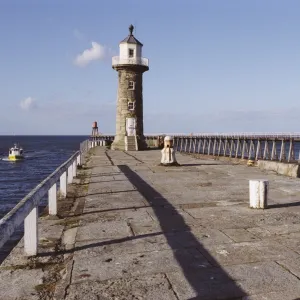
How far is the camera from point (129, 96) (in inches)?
1368

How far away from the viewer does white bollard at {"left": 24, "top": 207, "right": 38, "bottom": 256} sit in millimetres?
4492

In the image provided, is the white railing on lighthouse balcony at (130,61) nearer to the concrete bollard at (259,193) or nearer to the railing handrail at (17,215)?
the concrete bollard at (259,193)

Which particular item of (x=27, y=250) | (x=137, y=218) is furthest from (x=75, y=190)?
(x=27, y=250)

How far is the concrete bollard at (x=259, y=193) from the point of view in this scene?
23.5 feet

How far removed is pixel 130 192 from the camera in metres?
9.30

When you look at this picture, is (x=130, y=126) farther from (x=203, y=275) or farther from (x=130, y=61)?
(x=203, y=275)

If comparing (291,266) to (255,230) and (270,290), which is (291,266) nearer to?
(270,290)

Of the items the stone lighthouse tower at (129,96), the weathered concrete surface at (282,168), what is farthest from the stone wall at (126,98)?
the weathered concrete surface at (282,168)

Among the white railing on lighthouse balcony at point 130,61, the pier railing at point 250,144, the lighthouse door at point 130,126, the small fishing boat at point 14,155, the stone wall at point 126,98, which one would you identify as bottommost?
the small fishing boat at point 14,155

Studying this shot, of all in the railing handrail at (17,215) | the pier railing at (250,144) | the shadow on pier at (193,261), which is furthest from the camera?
the pier railing at (250,144)

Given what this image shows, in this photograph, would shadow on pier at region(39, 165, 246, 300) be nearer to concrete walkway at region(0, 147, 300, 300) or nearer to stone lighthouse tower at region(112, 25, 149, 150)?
concrete walkway at region(0, 147, 300, 300)

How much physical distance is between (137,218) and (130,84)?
29399 mm

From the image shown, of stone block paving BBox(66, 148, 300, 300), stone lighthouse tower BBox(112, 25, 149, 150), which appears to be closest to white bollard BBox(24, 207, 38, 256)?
stone block paving BBox(66, 148, 300, 300)

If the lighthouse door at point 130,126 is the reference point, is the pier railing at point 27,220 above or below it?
below
